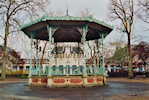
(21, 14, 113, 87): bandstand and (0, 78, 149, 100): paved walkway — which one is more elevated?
(21, 14, 113, 87): bandstand

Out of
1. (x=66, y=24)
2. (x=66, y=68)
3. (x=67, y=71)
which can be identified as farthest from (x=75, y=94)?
(x=66, y=24)

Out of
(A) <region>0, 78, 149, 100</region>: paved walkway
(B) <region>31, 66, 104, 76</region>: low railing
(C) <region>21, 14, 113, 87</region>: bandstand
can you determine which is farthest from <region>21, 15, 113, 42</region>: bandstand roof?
(A) <region>0, 78, 149, 100</region>: paved walkway

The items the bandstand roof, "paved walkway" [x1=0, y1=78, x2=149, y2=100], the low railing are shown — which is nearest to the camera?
"paved walkway" [x1=0, y1=78, x2=149, y2=100]

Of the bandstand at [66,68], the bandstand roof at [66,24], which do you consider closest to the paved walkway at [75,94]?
the bandstand at [66,68]

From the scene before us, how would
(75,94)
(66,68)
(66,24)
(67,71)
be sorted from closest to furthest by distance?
1. (75,94)
2. (67,71)
3. (66,68)
4. (66,24)

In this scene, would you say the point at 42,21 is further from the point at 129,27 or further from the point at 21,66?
the point at 21,66

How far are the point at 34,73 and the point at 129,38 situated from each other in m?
20.3

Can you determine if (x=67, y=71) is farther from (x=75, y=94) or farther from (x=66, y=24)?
(x=66, y=24)

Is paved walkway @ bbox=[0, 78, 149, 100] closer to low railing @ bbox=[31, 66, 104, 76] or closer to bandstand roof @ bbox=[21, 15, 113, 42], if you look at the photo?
low railing @ bbox=[31, 66, 104, 76]

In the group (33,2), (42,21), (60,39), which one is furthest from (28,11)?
(42,21)

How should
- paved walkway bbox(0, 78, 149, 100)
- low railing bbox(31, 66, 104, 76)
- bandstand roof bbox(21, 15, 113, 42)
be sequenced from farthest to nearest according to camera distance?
low railing bbox(31, 66, 104, 76) → bandstand roof bbox(21, 15, 113, 42) → paved walkway bbox(0, 78, 149, 100)

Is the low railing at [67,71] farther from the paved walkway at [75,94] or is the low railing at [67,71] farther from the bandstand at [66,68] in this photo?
the paved walkway at [75,94]

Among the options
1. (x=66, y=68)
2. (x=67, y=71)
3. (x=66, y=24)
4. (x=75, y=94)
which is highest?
(x=66, y=24)

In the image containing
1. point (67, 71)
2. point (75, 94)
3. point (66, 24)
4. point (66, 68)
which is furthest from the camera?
point (66, 24)
